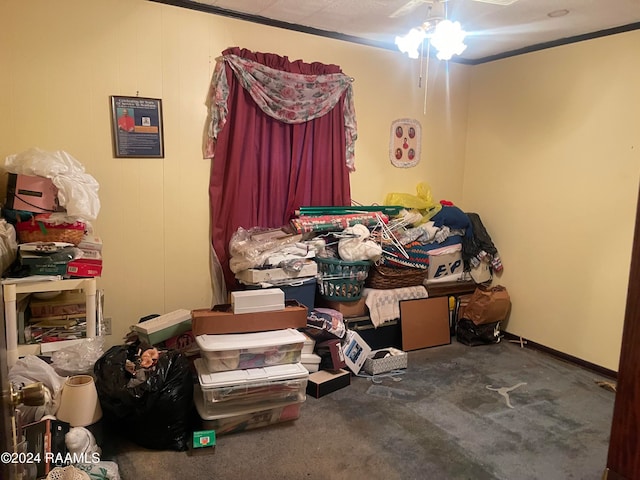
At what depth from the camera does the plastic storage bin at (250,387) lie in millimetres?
2428

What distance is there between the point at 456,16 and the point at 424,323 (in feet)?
7.36

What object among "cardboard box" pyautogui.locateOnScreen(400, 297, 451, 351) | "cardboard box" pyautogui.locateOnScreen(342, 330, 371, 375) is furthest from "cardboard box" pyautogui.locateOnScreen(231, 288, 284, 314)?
"cardboard box" pyautogui.locateOnScreen(400, 297, 451, 351)

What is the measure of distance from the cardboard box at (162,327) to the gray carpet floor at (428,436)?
0.57 m

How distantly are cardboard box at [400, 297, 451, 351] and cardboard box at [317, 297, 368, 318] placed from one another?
1.13 feet

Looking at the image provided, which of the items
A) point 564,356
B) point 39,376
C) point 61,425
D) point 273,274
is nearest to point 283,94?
point 273,274

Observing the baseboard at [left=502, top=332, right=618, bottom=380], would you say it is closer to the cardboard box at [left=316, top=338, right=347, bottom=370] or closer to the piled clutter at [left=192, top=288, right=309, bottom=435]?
the cardboard box at [left=316, top=338, right=347, bottom=370]

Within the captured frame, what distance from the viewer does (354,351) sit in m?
3.28

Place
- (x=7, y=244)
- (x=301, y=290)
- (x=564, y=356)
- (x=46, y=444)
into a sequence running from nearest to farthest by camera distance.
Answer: (x=46, y=444)
(x=7, y=244)
(x=301, y=290)
(x=564, y=356)

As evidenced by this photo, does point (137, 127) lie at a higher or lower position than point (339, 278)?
higher

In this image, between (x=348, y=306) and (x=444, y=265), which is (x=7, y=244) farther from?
(x=444, y=265)

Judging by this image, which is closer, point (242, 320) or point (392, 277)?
point (242, 320)

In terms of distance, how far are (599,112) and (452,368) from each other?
6.93 ft

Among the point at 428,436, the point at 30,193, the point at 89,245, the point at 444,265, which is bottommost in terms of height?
the point at 428,436

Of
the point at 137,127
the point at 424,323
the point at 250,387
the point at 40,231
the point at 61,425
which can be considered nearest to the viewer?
the point at 61,425
